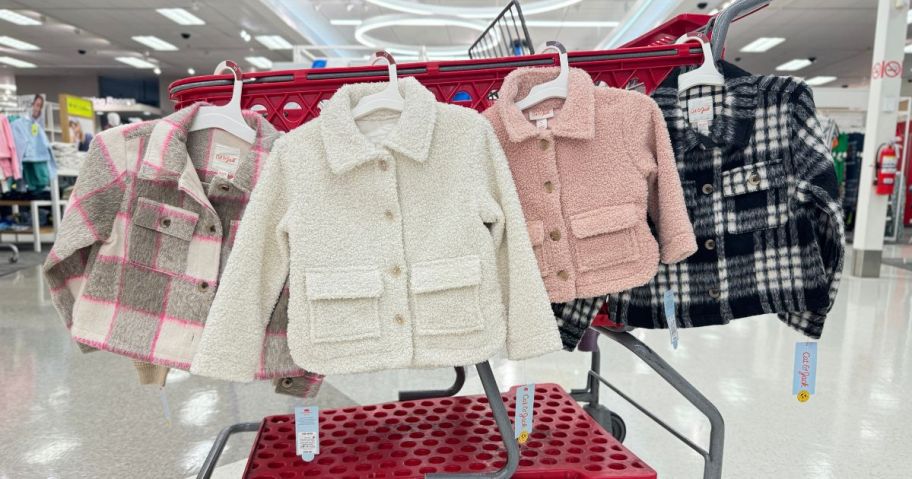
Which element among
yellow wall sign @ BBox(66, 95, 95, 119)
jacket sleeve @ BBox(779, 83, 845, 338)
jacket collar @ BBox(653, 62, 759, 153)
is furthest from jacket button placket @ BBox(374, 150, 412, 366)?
yellow wall sign @ BBox(66, 95, 95, 119)

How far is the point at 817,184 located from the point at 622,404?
1532 millimetres

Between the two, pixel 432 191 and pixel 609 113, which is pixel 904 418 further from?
pixel 432 191

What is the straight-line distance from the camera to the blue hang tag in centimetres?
120

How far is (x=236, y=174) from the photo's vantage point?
1.16m

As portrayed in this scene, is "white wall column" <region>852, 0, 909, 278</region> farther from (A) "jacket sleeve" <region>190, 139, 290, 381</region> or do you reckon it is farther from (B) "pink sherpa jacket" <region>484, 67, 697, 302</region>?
(A) "jacket sleeve" <region>190, 139, 290, 381</region>

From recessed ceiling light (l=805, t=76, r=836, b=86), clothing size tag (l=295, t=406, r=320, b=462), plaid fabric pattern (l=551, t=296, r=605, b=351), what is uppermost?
recessed ceiling light (l=805, t=76, r=836, b=86)

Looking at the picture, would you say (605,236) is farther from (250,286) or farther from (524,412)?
→ (250,286)

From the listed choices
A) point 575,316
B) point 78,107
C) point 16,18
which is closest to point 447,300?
point 575,316

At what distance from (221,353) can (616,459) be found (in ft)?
2.93

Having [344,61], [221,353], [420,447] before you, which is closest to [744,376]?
[420,447]

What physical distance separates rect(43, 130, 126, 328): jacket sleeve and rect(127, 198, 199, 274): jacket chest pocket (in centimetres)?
5

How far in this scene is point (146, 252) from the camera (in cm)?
114

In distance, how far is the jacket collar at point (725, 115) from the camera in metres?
1.18

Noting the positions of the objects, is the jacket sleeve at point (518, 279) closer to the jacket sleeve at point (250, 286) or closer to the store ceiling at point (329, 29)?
the jacket sleeve at point (250, 286)
